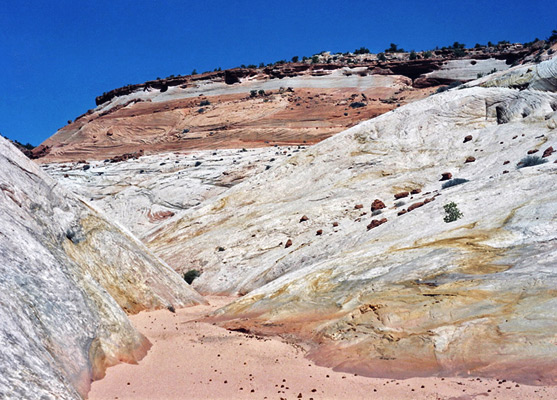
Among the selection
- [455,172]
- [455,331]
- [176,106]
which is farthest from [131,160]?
[455,331]

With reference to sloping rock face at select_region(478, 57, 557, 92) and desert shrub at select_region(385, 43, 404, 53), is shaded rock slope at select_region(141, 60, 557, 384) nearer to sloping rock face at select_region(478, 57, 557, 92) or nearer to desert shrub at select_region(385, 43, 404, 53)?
sloping rock face at select_region(478, 57, 557, 92)

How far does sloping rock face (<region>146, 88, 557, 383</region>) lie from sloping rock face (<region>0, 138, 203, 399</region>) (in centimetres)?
370

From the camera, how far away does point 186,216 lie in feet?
114

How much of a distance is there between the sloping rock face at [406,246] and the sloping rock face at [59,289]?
370 centimetres

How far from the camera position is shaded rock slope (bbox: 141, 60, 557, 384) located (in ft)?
38.5

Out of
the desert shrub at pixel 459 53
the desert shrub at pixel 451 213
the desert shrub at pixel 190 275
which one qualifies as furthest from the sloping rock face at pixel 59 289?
the desert shrub at pixel 459 53

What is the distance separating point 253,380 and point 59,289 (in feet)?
14.3

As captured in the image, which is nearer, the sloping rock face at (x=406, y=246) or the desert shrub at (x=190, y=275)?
the sloping rock face at (x=406, y=246)

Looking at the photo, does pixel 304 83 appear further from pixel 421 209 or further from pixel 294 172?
pixel 421 209

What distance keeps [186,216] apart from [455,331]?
24.9m

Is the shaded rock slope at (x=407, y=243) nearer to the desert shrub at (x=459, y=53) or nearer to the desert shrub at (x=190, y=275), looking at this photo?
the desert shrub at (x=190, y=275)

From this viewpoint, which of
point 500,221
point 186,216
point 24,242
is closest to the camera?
point 24,242

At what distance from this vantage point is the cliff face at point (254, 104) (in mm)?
69312

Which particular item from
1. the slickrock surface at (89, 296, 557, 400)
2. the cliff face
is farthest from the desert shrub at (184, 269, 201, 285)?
the cliff face
